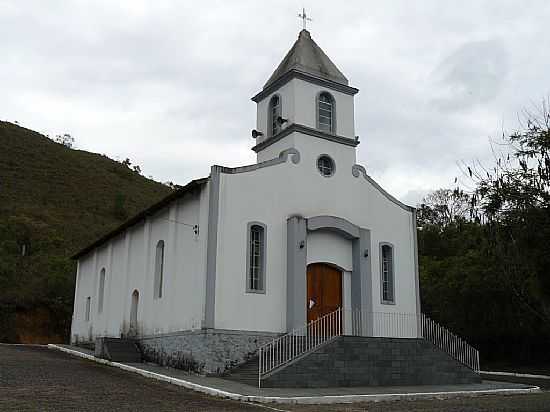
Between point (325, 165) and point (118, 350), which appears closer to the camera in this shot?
point (325, 165)

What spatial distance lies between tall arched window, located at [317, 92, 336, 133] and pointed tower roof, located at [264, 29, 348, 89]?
2.10 feet

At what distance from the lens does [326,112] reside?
2080cm

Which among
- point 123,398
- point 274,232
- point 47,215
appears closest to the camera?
point 123,398

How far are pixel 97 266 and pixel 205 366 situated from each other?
1316 centimetres

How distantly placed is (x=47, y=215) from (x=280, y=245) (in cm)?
3905

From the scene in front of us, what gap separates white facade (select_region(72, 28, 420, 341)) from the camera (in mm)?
17453

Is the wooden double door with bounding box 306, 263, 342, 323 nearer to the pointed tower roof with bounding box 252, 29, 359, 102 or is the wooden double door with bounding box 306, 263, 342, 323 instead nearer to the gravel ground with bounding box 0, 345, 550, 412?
the gravel ground with bounding box 0, 345, 550, 412

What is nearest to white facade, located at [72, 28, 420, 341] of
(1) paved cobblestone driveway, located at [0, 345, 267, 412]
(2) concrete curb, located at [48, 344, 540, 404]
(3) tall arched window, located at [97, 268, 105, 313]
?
(2) concrete curb, located at [48, 344, 540, 404]

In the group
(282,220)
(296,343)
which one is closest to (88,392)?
(296,343)

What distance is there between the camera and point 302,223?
18.5 metres

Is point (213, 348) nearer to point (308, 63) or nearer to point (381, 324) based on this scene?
point (381, 324)

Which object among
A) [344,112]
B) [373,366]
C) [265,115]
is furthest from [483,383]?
[265,115]

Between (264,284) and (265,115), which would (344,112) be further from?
(264,284)

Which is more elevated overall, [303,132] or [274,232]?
[303,132]
